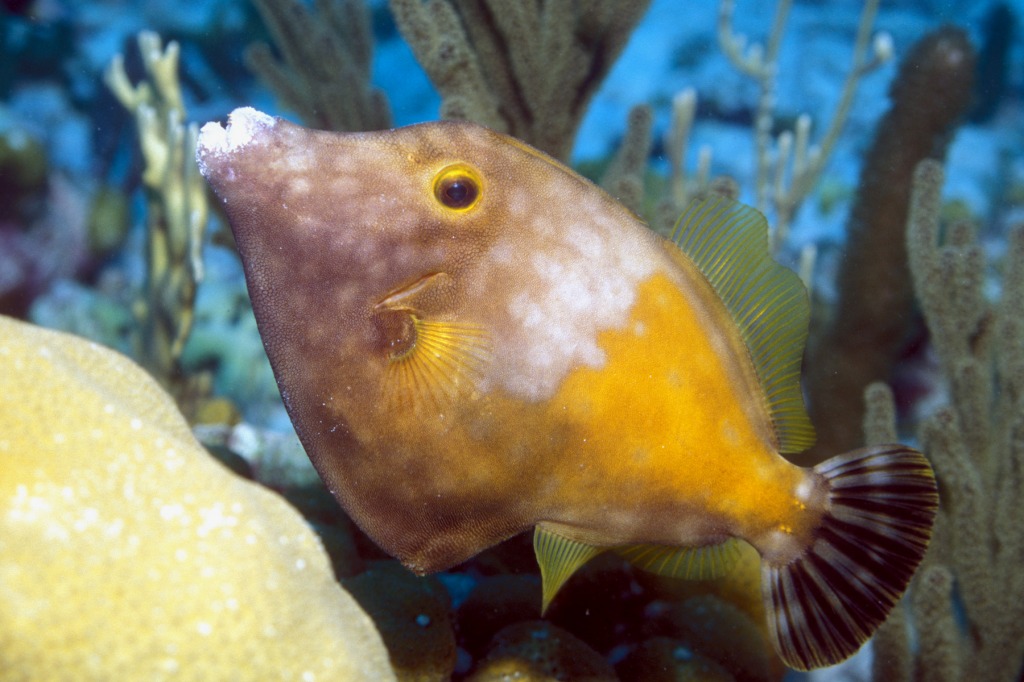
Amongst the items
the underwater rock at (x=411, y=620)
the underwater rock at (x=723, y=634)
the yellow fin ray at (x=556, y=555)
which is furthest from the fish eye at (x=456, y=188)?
the underwater rock at (x=723, y=634)

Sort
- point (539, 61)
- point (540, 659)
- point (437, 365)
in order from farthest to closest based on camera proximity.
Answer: point (539, 61), point (540, 659), point (437, 365)

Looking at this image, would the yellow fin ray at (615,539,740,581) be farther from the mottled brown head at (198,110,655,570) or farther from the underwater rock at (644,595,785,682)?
the underwater rock at (644,595,785,682)

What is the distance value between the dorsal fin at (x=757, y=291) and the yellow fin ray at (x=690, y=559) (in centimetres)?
29

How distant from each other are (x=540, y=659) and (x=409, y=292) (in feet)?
3.65

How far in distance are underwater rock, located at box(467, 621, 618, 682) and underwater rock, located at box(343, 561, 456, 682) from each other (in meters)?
0.12

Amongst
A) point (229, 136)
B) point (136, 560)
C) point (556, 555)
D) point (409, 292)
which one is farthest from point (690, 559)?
point (229, 136)

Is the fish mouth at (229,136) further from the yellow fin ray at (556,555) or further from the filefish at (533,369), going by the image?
the yellow fin ray at (556,555)

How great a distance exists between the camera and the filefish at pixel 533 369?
1.32m

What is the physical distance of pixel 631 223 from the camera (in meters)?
1.44

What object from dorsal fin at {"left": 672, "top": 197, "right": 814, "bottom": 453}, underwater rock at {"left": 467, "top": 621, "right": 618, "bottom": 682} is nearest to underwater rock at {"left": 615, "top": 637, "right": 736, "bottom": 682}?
underwater rock at {"left": 467, "top": 621, "right": 618, "bottom": 682}

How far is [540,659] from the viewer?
72.5 inches

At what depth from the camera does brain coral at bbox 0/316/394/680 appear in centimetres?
114

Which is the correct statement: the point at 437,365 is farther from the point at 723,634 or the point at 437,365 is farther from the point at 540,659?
the point at 723,634

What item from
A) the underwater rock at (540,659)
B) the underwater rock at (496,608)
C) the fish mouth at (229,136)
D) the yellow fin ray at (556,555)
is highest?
the fish mouth at (229,136)
